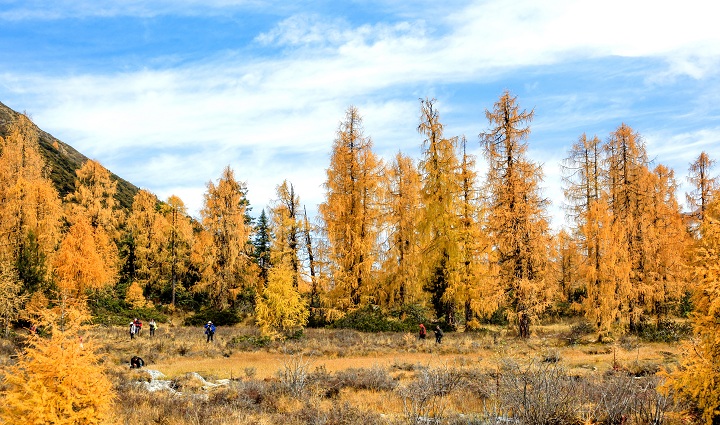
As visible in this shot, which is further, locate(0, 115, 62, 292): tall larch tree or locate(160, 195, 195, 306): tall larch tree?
locate(160, 195, 195, 306): tall larch tree

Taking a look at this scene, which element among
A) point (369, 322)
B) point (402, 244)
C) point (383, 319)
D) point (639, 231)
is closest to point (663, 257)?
point (639, 231)

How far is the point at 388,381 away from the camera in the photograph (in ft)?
44.7

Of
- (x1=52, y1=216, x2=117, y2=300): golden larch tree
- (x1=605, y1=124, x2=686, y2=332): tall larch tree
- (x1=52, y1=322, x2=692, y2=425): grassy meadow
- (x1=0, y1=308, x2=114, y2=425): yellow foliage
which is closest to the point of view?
(x1=0, y1=308, x2=114, y2=425): yellow foliage

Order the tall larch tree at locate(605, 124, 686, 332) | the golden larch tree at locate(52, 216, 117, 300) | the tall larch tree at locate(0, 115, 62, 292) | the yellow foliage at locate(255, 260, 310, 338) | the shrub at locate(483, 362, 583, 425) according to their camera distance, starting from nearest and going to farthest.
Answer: the shrub at locate(483, 362, 583, 425)
the yellow foliage at locate(255, 260, 310, 338)
the tall larch tree at locate(605, 124, 686, 332)
the tall larch tree at locate(0, 115, 62, 292)
the golden larch tree at locate(52, 216, 117, 300)

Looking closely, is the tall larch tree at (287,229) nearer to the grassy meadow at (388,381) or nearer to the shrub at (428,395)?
the grassy meadow at (388,381)

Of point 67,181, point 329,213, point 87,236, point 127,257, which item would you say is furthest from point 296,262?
point 67,181

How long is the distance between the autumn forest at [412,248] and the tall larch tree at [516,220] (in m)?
0.08

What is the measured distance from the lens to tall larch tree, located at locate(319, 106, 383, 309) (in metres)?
30.9

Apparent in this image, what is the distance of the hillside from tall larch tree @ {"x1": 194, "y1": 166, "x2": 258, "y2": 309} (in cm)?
3038

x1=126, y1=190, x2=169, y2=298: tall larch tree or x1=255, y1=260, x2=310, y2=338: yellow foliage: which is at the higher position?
x1=126, y1=190, x2=169, y2=298: tall larch tree

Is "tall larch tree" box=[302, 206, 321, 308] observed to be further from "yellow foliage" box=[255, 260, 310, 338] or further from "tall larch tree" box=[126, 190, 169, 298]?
"tall larch tree" box=[126, 190, 169, 298]

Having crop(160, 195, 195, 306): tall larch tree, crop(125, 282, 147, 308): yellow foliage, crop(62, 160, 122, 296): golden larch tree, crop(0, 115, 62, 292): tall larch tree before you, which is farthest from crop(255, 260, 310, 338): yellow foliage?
crop(160, 195, 195, 306): tall larch tree

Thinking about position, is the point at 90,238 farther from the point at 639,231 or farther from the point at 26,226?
the point at 639,231

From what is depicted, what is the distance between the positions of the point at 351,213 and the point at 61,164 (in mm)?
60223
